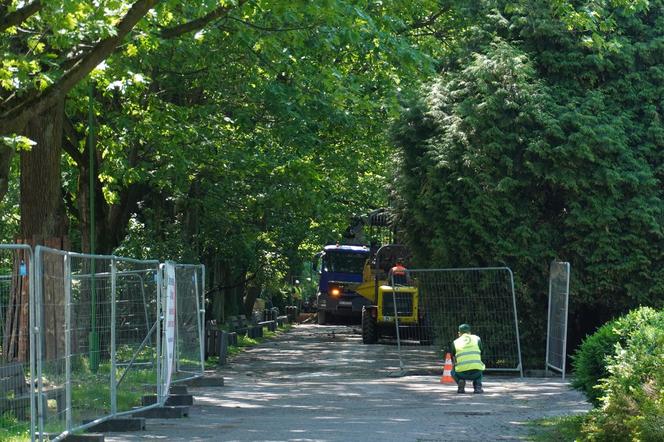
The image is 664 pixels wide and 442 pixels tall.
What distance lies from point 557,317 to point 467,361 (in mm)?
3845

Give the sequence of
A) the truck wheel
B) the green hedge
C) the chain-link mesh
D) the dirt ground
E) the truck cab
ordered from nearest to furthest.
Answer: the green hedge, the dirt ground, the chain-link mesh, the truck wheel, the truck cab

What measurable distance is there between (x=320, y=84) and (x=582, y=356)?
8566 mm

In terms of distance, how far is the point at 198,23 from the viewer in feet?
58.0

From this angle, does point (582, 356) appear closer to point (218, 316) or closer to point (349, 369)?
point (349, 369)

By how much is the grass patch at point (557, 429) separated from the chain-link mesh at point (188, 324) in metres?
5.42

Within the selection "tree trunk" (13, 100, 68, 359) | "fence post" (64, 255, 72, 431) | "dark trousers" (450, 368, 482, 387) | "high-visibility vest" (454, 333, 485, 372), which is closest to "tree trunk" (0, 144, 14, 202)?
"tree trunk" (13, 100, 68, 359)

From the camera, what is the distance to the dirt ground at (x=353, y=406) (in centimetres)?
1476

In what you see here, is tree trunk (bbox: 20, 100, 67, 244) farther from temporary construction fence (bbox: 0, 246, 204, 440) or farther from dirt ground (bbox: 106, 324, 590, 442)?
dirt ground (bbox: 106, 324, 590, 442)

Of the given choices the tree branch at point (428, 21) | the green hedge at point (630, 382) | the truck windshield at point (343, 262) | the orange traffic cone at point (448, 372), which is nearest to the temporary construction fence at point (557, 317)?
the orange traffic cone at point (448, 372)

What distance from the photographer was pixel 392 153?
2988cm

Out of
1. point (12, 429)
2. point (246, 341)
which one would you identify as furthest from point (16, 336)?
point (246, 341)

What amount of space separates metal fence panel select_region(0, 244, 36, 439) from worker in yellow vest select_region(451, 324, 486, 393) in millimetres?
11108

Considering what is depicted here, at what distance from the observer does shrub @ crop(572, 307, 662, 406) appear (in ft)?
46.1

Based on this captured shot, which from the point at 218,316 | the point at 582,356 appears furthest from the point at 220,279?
the point at 582,356
